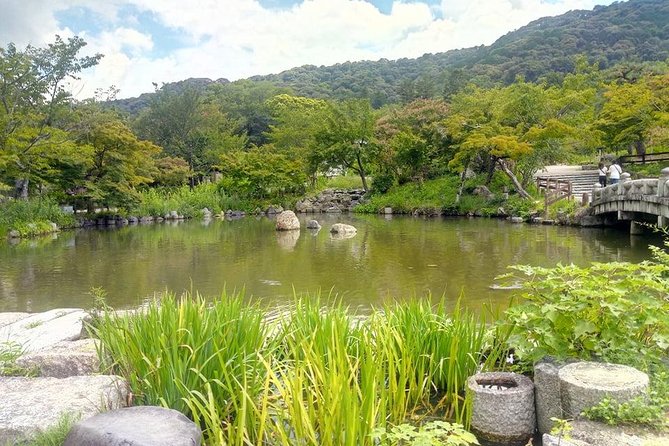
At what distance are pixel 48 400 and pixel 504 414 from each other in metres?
2.41

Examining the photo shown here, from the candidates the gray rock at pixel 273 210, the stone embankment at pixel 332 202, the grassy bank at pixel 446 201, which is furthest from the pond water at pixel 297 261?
the stone embankment at pixel 332 202

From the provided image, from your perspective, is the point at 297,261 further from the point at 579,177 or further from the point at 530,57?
the point at 530,57

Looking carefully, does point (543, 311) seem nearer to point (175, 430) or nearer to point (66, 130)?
point (175, 430)

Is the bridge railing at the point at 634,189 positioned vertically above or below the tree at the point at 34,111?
below

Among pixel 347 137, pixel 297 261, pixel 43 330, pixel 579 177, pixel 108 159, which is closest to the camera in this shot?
pixel 43 330

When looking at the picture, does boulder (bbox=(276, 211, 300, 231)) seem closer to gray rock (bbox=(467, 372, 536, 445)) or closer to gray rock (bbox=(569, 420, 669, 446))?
gray rock (bbox=(467, 372, 536, 445))

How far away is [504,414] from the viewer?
2.84m

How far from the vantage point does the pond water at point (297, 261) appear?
8.09m

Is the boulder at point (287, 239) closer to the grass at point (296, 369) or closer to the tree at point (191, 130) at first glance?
the grass at point (296, 369)

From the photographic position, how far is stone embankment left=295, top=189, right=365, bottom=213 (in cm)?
2897

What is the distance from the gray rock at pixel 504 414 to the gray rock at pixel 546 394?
0.14 feet

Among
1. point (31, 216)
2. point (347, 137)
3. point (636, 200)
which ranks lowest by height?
point (31, 216)

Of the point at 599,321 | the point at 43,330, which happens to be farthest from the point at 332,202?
the point at 599,321

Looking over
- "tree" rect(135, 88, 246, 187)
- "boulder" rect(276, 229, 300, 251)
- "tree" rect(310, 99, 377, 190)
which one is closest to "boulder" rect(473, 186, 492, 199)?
"tree" rect(310, 99, 377, 190)
